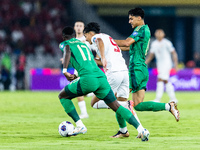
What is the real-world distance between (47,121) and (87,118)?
3.62ft

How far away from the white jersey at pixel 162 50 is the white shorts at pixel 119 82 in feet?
28.2

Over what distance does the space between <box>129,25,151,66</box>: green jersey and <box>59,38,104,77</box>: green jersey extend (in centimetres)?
94

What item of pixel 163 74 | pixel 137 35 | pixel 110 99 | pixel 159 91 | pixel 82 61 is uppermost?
pixel 137 35

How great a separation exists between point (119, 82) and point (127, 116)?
1.03 metres

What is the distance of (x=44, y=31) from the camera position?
27.9m

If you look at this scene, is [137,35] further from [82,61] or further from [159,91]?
[159,91]

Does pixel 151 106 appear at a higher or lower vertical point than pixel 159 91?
higher

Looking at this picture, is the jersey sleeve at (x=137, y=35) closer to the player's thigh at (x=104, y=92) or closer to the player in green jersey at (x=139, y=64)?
the player in green jersey at (x=139, y=64)

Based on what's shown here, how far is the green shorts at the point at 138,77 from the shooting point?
8516 mm

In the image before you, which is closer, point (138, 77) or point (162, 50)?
point (138, 77)

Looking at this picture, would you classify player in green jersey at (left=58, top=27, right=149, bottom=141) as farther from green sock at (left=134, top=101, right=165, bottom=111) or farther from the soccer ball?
green sock at (left=134, top=101, right=165, bottom=111)

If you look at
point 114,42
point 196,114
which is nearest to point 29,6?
point 196,114

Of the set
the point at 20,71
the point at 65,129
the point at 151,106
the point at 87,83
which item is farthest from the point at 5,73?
the point at 87,83

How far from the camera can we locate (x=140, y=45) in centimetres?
847
